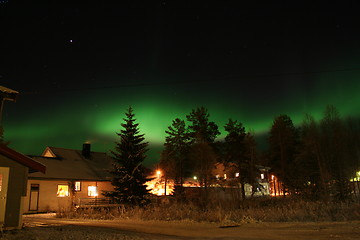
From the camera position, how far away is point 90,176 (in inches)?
1325

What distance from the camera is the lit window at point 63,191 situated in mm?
30778

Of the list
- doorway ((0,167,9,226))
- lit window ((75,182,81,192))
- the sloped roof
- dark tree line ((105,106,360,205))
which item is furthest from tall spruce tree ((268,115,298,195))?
doorway ((0,167,9,226))

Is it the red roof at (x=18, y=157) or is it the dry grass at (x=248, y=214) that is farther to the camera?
the dry grass at (x=248, y=214)

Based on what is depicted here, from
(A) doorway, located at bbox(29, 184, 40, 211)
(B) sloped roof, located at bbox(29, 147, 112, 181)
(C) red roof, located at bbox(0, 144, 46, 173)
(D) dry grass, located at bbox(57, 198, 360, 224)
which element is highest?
(B) sloped roof, located at bbox(29, 147, 112, 181)

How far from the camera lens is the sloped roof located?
1230 inches

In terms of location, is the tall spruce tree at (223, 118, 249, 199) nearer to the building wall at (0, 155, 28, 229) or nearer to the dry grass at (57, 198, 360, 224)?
the dry grass at (57, 198, 360, 224)

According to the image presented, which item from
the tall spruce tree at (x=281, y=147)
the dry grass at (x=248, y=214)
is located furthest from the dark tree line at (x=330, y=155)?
the dry grass at (x=248, y=214)

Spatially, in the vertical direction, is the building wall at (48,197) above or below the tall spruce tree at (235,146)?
below

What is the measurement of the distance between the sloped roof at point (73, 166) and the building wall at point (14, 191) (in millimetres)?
16293

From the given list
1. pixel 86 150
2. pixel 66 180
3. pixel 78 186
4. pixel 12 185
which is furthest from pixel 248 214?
pixel 86 150

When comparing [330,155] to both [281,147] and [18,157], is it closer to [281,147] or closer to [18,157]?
[281,147]

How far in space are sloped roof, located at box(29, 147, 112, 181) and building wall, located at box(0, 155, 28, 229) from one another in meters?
16.3

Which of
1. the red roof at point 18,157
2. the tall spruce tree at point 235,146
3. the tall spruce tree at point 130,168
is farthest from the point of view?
the tall spruce tree at point 235,146

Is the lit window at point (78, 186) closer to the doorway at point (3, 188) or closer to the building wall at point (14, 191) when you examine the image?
the building wall at point (14, 191)
